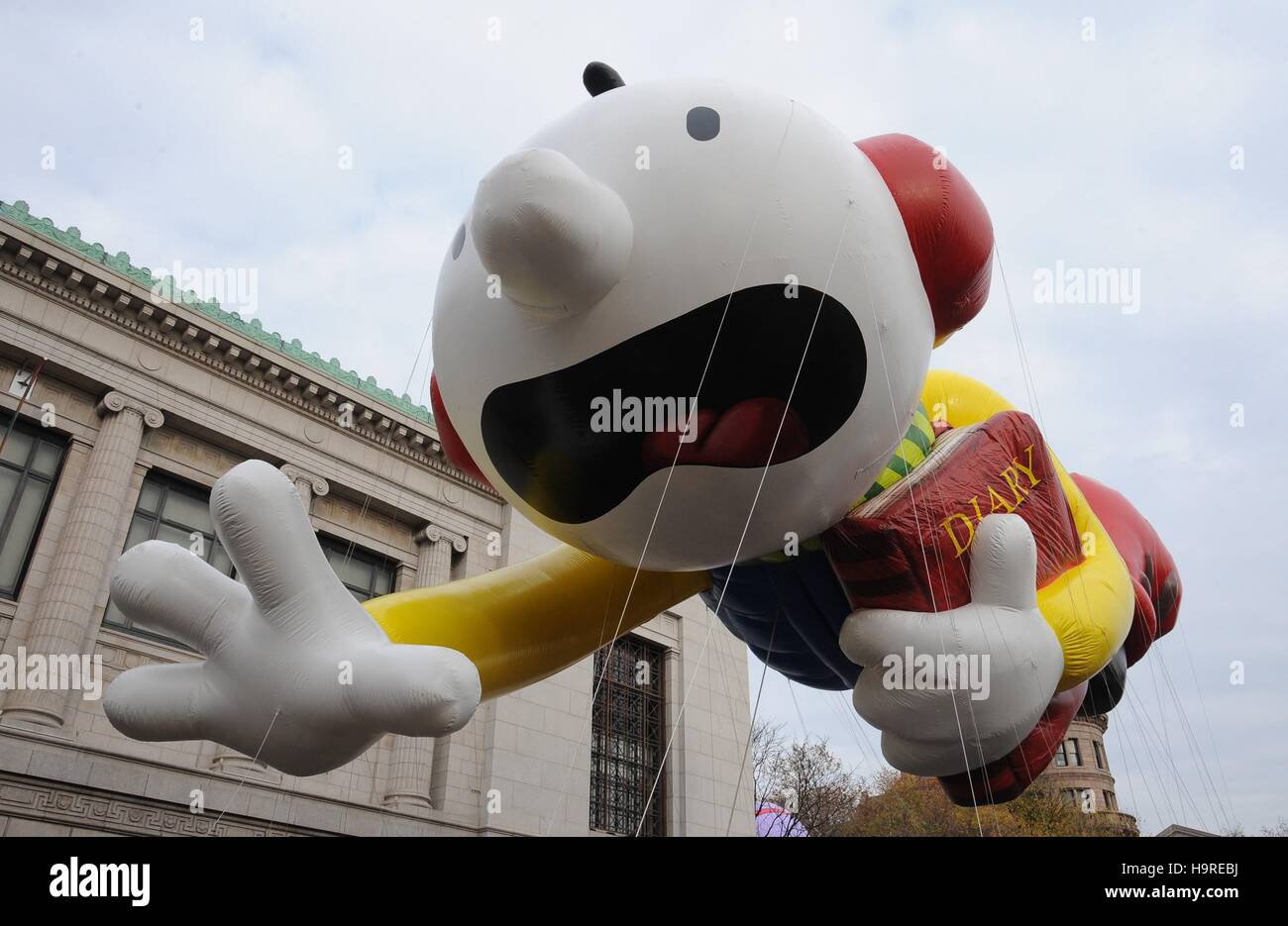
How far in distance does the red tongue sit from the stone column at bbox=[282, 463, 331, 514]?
14484 mm

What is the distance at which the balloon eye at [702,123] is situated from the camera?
131 inches

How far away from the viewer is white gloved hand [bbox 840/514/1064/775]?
356 centimetres

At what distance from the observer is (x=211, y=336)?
52.0 ft

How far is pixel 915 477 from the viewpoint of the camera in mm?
3961

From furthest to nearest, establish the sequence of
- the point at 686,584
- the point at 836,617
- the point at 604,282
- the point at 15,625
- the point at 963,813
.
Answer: the point at 963,813
the point at 15,625
the point at 686,584
the point at 836,617
the point at 604,282

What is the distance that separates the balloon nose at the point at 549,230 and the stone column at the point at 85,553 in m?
12.8

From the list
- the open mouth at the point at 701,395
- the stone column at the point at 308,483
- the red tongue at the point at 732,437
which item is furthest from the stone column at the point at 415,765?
the red tongue at the point at 732,437

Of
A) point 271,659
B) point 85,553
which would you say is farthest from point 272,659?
point 85,553

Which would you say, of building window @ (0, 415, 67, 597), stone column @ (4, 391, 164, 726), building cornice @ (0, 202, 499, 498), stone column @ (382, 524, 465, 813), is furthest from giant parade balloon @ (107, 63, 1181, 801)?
building cornice @ (0, 202, 499, 498)

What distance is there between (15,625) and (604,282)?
44.4 feet

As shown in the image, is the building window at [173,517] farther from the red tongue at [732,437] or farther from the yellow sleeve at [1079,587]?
the red tongue at [732,437]

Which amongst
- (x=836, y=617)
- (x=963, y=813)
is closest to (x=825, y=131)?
(x=836, y=617)

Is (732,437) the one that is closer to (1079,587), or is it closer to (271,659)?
(271,659)

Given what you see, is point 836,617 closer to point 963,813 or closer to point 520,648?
point 520,648
